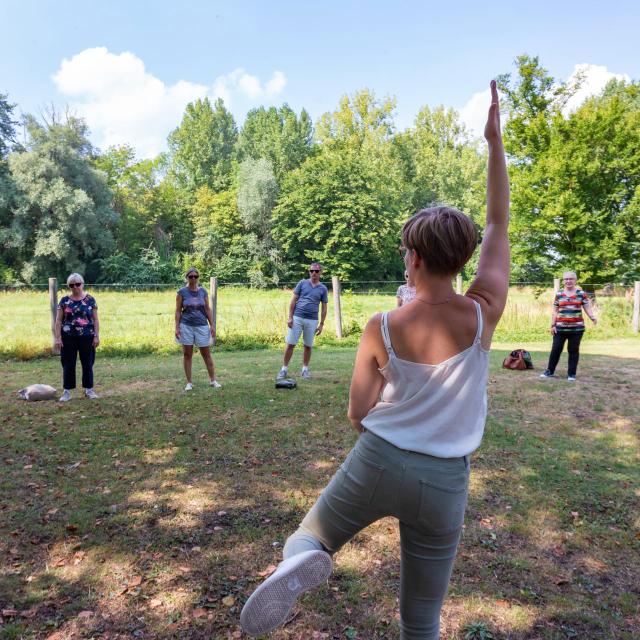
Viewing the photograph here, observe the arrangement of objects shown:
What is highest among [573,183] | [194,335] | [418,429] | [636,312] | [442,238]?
[573,183]

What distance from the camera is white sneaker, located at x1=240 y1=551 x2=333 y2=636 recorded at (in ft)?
5.04

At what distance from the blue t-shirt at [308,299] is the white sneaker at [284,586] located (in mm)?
6972

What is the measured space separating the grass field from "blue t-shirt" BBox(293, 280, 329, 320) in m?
5.43

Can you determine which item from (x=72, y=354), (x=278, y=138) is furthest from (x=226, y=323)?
(x=278, y=138)

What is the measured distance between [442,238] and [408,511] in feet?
2.66

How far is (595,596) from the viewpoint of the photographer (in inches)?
119

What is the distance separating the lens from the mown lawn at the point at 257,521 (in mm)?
2814

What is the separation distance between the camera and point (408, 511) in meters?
1.48

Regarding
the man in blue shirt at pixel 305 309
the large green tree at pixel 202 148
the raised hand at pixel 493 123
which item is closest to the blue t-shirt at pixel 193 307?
the man in blue shirt at pixel 305 309

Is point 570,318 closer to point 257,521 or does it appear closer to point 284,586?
point 257,521

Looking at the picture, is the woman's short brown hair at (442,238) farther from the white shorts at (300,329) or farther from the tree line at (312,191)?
the tree line at (312,191)

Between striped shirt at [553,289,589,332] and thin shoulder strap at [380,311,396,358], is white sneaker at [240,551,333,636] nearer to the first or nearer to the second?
thin shoulder strap at [380,311,396,358]

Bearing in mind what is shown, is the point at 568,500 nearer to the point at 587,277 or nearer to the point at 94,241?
the point at 587,277

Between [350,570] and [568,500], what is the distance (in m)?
2.16
